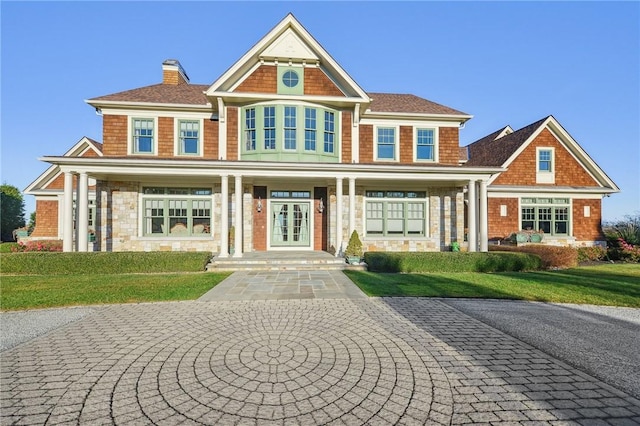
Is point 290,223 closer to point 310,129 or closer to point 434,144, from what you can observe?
point 310,129

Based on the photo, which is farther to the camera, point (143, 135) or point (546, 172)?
point (546, 172)

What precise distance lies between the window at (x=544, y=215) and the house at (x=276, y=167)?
5.12m

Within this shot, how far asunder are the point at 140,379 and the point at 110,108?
574 inches

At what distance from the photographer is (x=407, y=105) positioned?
15.7 meters

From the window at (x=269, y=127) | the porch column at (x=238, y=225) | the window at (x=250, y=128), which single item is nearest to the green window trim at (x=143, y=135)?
the window at (x=250, y=128)

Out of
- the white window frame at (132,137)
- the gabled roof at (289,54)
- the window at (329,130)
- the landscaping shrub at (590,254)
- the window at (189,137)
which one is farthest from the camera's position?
the landscaping shrub at (590,254)

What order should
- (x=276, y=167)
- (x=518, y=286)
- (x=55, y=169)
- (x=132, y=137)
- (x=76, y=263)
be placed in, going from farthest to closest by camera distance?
1. (x=55, y=169)
2. (x=132, y=137)
3. (x=276, y=167)
4. (x=76, y=263)
5. (x=518, y=286)

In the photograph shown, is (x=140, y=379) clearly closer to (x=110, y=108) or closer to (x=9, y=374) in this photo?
(x=9, y=374)

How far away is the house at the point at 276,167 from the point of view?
40.5 feet

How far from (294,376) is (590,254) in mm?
18530

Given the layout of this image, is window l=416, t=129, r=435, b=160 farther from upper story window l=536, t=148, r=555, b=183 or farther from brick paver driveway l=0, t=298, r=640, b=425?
brick paver driveway l=0, t=298, r=640, b=425

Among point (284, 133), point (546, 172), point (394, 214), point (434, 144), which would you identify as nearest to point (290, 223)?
point (284, 133)

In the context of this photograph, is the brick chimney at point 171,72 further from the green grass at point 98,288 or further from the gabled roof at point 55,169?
the green grass at point 98,288

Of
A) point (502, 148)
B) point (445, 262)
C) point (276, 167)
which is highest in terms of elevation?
point (502, 148)
